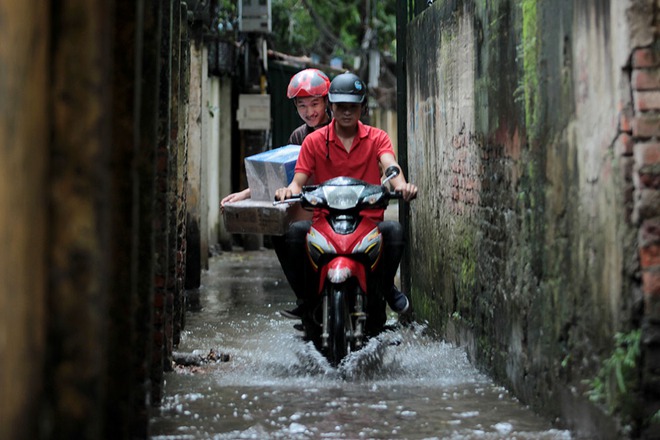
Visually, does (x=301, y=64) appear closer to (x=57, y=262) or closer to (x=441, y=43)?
(x=441, y=43)

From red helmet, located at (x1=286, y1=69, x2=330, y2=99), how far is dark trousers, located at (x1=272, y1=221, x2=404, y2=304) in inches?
52.7

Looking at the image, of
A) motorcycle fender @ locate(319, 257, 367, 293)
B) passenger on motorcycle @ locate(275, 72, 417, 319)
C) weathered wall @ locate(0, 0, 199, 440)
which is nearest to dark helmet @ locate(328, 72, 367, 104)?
passenger on motorcycle @ locate(275, 72, 417, 319)

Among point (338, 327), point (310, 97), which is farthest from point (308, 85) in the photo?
point (338, 327)

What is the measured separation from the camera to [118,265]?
3799mm

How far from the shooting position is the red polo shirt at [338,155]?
309 inches

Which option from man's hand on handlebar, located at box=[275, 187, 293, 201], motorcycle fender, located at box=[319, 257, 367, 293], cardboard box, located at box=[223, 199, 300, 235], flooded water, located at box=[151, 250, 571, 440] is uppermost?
man's hand on handlebar, located at box=[275, 187, 293, 201]

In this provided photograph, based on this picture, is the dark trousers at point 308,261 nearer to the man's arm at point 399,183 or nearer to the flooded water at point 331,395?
the man's arm at point 399,183

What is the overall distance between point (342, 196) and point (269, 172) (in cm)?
123

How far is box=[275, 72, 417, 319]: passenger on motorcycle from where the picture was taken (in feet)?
25.1

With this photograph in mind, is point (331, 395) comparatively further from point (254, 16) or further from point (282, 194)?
point (254, 16)

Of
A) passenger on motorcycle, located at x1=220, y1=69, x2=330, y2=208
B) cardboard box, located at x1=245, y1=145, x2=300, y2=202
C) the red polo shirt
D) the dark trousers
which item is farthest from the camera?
passenger on motorcycle, located at x1=220, y1=69, x2=330, y2=208

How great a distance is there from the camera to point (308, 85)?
8680 millimetres

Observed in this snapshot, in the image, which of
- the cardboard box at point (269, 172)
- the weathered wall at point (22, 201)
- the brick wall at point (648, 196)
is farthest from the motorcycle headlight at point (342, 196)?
the weathered wall at point (22, 201)

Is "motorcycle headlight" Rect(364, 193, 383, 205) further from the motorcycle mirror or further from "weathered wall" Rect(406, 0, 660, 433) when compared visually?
"weathered wall" Rect(406, 0, 660, 433)
